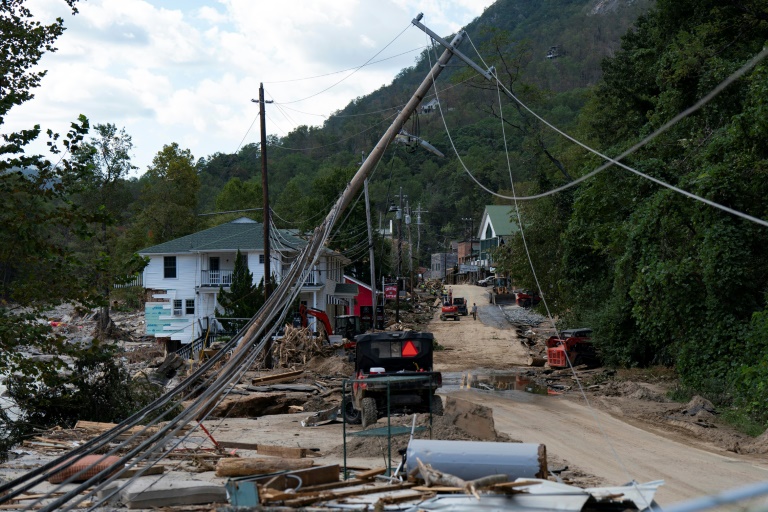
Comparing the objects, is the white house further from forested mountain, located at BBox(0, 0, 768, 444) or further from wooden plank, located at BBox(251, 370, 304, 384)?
wooden plank, located at BBox(251, 370, 304, 384)

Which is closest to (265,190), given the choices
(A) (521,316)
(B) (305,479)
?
(B) (305,479)

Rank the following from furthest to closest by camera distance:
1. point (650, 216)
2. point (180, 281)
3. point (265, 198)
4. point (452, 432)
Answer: point (180, 281) < point (265, 198) < point (650, 216) < point (452, 432)

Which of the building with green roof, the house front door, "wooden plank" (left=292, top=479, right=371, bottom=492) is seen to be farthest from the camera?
the building with green roof

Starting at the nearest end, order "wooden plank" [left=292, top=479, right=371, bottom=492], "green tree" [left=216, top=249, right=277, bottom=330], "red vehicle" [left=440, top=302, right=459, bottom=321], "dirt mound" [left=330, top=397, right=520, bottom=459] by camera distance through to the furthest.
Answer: "wooden plank" [left=292, top=479, right=371, bottom=492]
"dirt mound" [left=330, top=397, right=520, bottom=459]
"green tree" [left=216, top=249, right=277, bottom=330]
"red vehicle" [left=440, top=302, right=459, bottom=321]

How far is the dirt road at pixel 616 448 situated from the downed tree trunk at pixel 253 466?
210 inches

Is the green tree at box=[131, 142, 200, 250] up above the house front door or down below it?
above

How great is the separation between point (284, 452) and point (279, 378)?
16.7 metres

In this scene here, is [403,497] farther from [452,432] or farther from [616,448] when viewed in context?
[616,448]

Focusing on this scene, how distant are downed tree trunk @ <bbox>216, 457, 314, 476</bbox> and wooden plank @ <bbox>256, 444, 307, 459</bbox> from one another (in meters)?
2.09

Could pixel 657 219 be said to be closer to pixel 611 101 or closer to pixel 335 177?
pixel 611 101

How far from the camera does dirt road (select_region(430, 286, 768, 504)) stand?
46.3ft

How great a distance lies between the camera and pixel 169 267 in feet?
184

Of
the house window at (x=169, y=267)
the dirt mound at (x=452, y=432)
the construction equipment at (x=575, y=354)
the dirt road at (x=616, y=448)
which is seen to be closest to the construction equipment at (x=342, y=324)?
the construction equipment at (x=575, y=354)

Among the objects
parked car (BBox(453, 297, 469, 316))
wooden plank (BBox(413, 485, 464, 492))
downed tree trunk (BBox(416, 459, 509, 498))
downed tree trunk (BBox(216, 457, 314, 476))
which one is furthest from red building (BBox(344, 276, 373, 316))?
wooden plank (BBox(413, 485, 464, 492))
